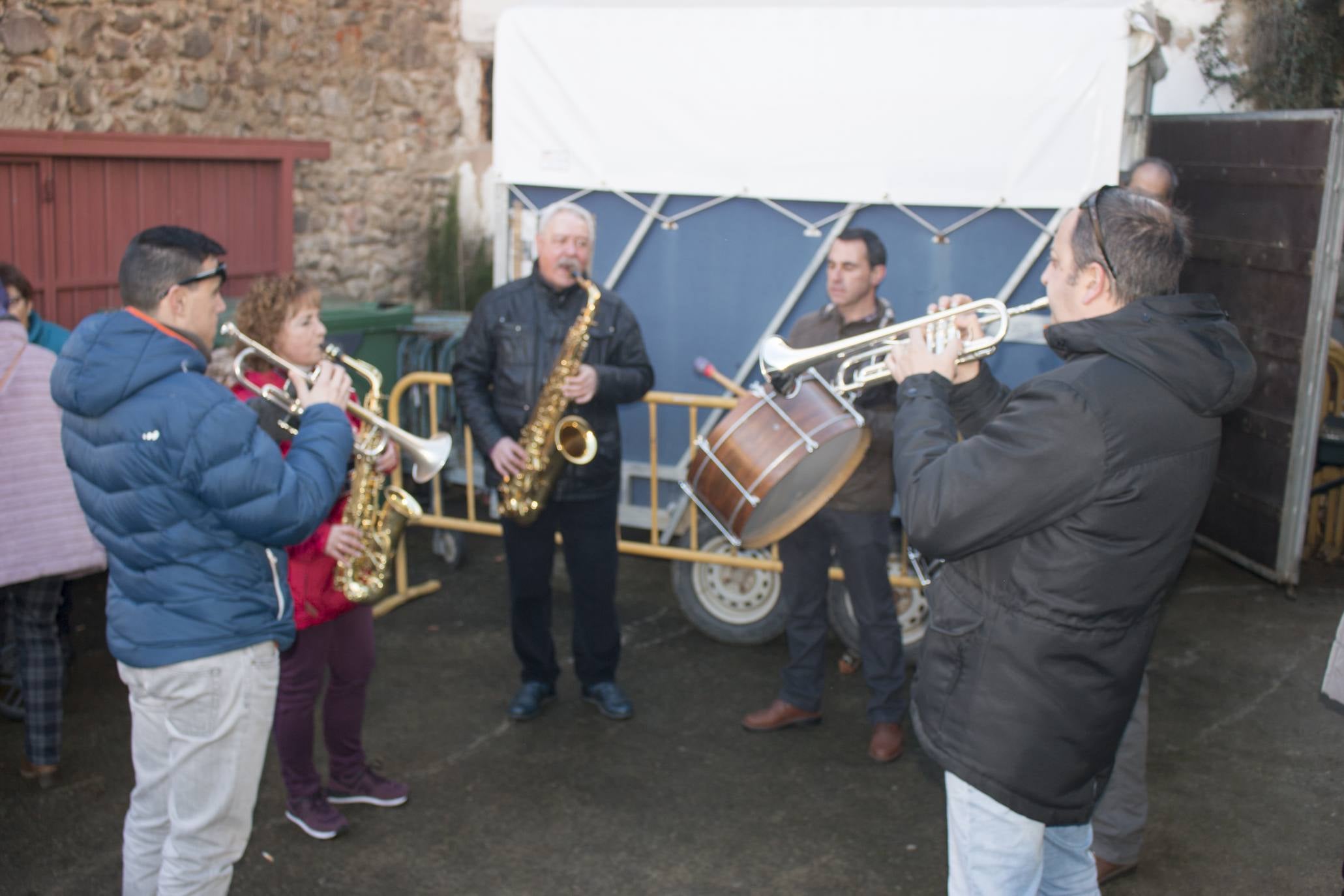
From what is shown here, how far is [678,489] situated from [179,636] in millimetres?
3804

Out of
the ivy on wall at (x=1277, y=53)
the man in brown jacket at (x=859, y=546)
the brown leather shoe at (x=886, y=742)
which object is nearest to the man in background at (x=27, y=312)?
the man in brown jacket at (x=859, y=546)

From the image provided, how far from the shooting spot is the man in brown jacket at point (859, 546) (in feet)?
14.9

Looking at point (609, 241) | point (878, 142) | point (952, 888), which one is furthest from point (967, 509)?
point (609, 241)

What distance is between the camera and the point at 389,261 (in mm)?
9914

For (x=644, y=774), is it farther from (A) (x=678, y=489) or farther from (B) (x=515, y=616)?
(A) (x=678, y=489)

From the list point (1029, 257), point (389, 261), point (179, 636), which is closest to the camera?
Answer: point (179, 636)

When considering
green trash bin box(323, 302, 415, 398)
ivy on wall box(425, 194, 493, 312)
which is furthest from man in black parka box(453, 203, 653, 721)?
ivy on wall box(425, 194, 493, 312)

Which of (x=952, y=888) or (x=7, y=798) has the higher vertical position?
(x=952, y=888)

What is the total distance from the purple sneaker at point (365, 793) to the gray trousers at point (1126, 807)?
2.24 metres

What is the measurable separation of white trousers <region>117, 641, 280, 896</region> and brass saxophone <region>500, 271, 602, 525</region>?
1632mm

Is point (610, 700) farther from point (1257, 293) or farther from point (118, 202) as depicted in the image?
point (118, 202)

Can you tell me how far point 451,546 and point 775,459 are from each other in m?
3.16

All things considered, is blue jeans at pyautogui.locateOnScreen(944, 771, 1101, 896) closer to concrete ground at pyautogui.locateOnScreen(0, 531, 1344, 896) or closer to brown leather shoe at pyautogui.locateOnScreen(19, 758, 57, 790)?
concrete ground at pyautogui.locateOnScreen(0, 531, 1344, 896)

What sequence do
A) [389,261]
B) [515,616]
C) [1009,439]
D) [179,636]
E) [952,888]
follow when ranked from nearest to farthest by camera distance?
[1009,439]
[952,888]
[179,636]
[515,616]
[389,261]
